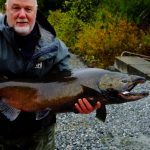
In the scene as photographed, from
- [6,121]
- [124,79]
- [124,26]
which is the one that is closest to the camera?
[124,79]

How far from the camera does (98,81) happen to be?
11.2 feet

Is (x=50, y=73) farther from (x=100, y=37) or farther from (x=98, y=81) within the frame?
(x=100, y=37)

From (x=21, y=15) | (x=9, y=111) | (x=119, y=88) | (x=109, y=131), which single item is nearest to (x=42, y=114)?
(x=9, y=111)

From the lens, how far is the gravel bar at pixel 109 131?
258 inches

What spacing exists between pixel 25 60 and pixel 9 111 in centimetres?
34

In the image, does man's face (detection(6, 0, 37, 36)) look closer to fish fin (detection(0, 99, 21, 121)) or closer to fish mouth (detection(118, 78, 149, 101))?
fish fin (detection(0, 99, 21, 121))

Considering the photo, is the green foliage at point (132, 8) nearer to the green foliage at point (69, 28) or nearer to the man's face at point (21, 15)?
the green foliage at point (69, 28)

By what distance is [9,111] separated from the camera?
3408mm

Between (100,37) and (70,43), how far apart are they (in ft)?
13.1

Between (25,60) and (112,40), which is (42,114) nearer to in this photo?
(25,60)

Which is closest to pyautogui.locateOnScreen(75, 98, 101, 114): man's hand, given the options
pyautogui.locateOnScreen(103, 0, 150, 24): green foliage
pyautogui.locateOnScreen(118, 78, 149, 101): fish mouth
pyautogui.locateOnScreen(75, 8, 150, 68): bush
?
pyautogui.locateOnScreen(118, 78, 149, 101): fish mouth

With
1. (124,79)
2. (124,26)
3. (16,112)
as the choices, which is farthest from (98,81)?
(124,26)

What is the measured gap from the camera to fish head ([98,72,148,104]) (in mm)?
3293

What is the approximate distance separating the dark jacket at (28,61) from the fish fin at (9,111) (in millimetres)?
82
